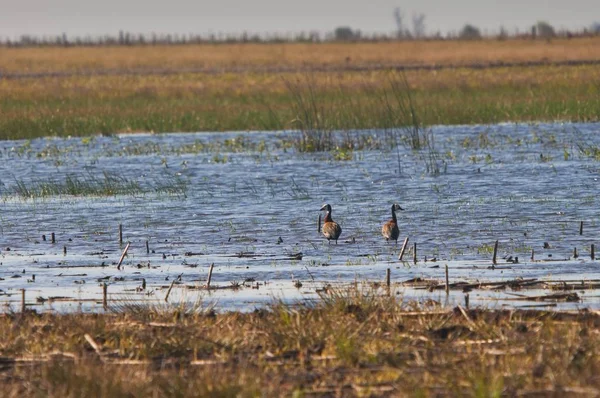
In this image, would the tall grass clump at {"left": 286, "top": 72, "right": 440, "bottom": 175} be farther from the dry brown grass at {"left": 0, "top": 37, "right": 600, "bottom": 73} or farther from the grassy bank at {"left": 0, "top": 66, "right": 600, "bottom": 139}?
the dry brown grass at {"left": 0, "top": 37, "right": 600, "bottom": 73}

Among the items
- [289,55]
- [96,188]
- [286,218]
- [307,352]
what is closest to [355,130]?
[96,188]

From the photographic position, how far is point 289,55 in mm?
93500

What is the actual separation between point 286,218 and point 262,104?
25.6 meters

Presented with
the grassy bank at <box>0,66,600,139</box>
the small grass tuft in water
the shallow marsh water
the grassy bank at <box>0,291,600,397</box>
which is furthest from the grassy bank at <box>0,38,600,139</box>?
the grassy bank at <box>0,291,600,397</box>

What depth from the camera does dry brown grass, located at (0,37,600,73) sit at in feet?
260

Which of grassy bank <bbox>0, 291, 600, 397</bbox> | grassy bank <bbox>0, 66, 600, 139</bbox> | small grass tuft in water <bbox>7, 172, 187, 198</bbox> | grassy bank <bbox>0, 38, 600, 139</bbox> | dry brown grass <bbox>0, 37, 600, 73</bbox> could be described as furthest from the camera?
dry brown grass <bbox>0, 37, 600, 73</bbox>

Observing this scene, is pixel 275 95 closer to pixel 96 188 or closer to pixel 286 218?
pixel 96 188

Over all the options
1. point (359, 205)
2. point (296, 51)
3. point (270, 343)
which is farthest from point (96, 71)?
point (270, 343)

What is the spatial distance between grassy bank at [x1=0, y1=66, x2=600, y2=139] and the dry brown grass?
22986mm

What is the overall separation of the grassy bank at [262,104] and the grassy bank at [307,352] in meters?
21.8

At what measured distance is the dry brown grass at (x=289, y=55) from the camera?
79113mm

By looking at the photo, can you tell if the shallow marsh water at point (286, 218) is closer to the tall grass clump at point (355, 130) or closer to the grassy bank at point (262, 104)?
the tall grass clump at point (355, 130)

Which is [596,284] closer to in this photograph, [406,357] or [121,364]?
[406,357]

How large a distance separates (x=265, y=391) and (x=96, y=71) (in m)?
70.4
